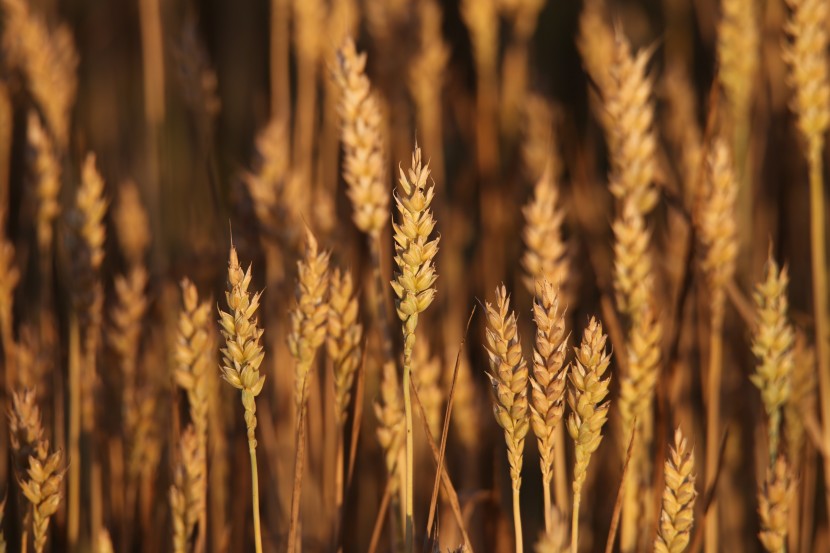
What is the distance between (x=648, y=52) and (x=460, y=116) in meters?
0.64

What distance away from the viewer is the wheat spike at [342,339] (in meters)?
0.75

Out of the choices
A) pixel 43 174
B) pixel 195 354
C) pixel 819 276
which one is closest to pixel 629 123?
pixel 819 276

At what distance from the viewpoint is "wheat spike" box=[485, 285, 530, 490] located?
1.99 ft

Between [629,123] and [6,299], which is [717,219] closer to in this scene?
[629,123]

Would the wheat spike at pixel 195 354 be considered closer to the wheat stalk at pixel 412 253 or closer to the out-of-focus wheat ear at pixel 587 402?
the wheat stalk at pixel 412 253

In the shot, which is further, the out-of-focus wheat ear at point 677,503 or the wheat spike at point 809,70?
the wheat spike at point 809,70

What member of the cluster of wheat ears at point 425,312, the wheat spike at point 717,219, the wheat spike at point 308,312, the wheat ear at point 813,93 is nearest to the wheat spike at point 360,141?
the cluster of wheat ears at point 425,312

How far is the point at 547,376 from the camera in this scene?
61 cm

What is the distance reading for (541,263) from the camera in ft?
2.77

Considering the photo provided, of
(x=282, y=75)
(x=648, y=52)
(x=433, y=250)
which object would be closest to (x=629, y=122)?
(x=648, y=52)

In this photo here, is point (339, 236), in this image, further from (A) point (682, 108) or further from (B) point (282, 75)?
(A) point (682, 108)

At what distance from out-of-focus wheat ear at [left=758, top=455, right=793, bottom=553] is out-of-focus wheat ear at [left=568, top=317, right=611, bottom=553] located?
172 millimetres

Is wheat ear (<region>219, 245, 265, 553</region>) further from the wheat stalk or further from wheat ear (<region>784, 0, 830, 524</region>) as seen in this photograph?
wheat ear (<region>784, 0, 830, 524</region>)

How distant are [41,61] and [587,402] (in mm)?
870
